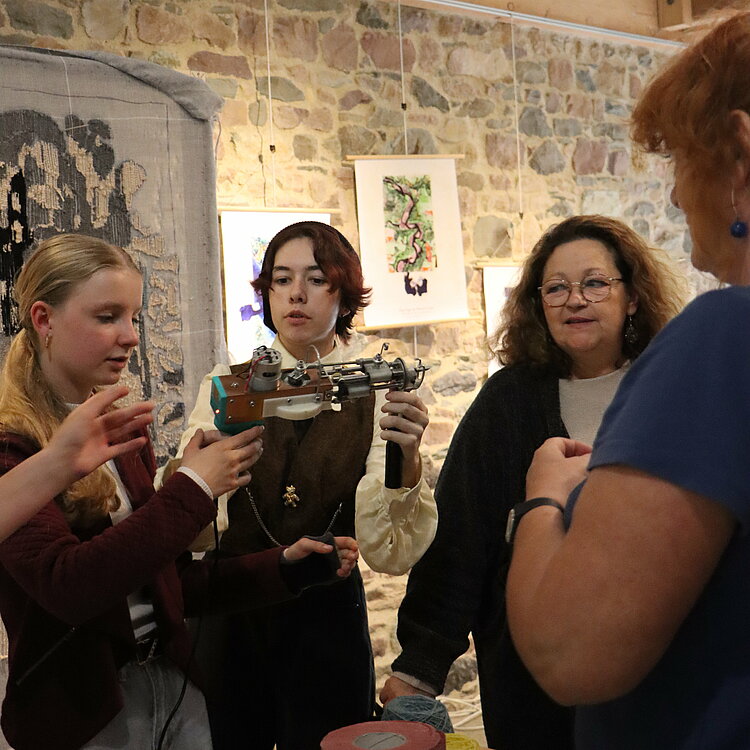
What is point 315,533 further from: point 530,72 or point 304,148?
point 530,72

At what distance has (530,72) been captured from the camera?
459 cm

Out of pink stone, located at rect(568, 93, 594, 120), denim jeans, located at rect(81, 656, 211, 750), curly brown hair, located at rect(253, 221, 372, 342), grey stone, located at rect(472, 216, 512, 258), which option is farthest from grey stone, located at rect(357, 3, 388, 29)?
denim jeans, located at rect(81, 656, 211, 750)

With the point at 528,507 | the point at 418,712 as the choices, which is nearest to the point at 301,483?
the point at 418,712

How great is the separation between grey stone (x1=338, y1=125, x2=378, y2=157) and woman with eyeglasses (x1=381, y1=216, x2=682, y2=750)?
6.44 feet

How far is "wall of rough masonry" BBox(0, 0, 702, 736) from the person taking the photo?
3.59 m

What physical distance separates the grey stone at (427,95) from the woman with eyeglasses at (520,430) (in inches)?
86.9

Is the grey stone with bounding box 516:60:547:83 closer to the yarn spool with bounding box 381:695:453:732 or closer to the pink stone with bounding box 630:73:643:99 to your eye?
the pink stone with bounding box 630:73:643:99

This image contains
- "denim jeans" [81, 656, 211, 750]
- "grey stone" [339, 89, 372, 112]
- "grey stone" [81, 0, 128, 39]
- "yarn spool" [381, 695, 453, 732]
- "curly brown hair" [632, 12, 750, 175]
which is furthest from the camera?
"grey stone" [339, 89, 372, 112]

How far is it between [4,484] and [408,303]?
2.89 m

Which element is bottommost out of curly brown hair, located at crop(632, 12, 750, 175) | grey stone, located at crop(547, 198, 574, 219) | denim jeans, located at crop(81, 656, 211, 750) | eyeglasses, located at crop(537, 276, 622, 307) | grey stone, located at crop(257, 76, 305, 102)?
denim jeans, located at crop(81, 656, 211, 750)

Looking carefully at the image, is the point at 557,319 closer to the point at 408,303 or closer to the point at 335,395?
the point at 335,395

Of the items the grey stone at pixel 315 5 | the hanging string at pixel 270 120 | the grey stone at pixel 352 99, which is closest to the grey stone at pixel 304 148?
the hanging string at pixel 270 120

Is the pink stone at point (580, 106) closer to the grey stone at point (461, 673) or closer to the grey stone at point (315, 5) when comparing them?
the grey stone at point (315, 5)

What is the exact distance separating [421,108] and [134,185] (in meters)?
1.77
